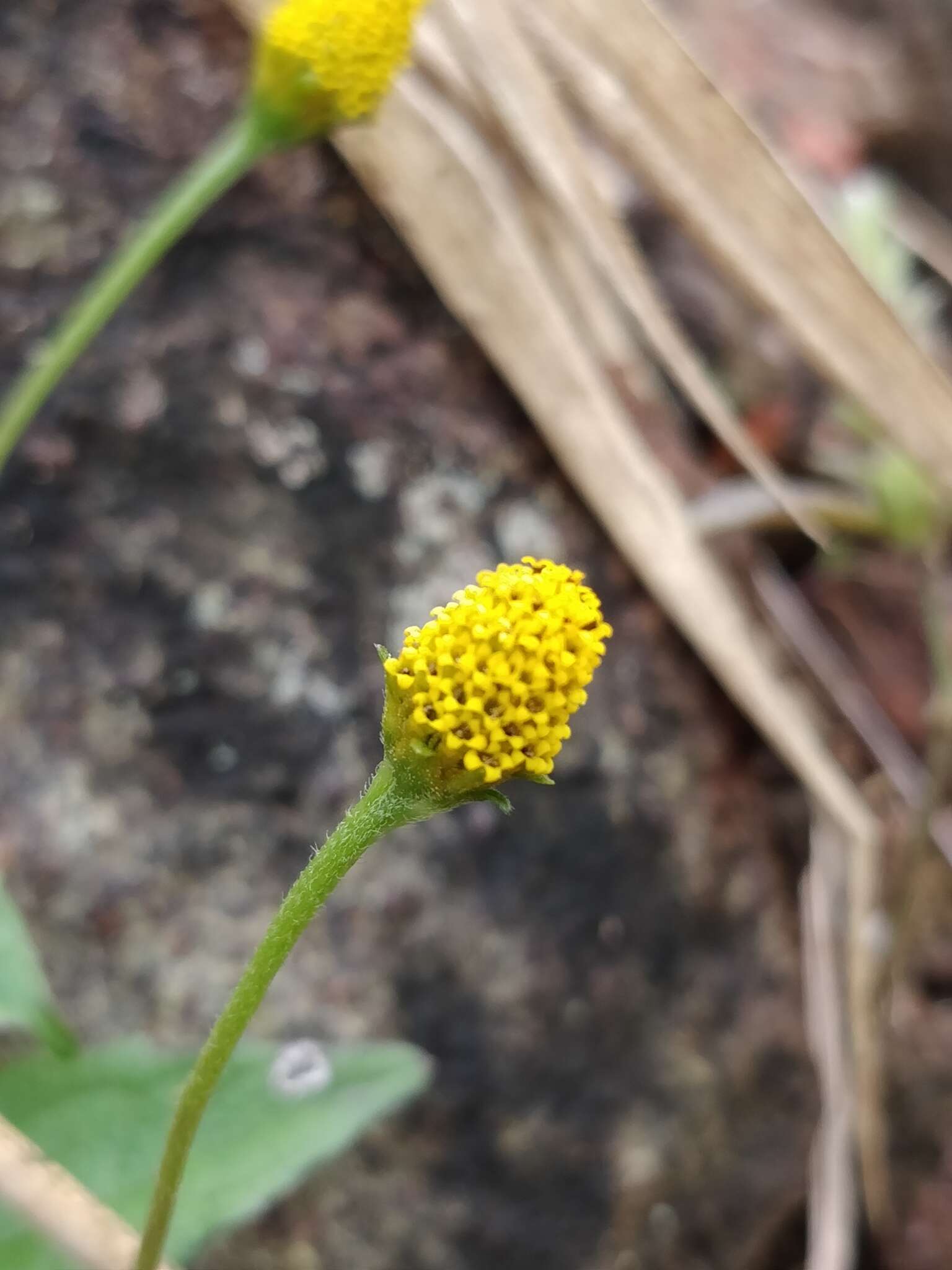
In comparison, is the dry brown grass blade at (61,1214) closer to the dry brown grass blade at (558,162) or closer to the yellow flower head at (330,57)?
the yellow flower head at (330,57)

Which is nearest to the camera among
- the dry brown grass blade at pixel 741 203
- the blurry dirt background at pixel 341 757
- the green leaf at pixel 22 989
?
the green leaf at pixel 22 989

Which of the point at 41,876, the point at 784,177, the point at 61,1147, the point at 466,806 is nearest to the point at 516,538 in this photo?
the point at 466,806

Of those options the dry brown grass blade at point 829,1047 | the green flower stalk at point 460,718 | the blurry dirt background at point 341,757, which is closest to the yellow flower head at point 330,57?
the blurry dirt background at point 341,757

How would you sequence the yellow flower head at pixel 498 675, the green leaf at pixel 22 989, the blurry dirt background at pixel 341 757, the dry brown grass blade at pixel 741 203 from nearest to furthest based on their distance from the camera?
the yellow flower head at pixel 498 675 → the green leaf at pixel 22 989 → the blurry dirt background at pixel 341 757 → the dry brown grass blade at pixel 741 203

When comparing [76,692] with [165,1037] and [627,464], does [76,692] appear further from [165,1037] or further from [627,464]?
[627,464]

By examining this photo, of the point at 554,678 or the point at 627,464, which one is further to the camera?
the point at 627,464

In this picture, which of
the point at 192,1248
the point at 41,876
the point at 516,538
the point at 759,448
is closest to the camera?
the point at 192,1248

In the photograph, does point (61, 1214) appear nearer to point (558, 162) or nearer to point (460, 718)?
point (460, 718)
